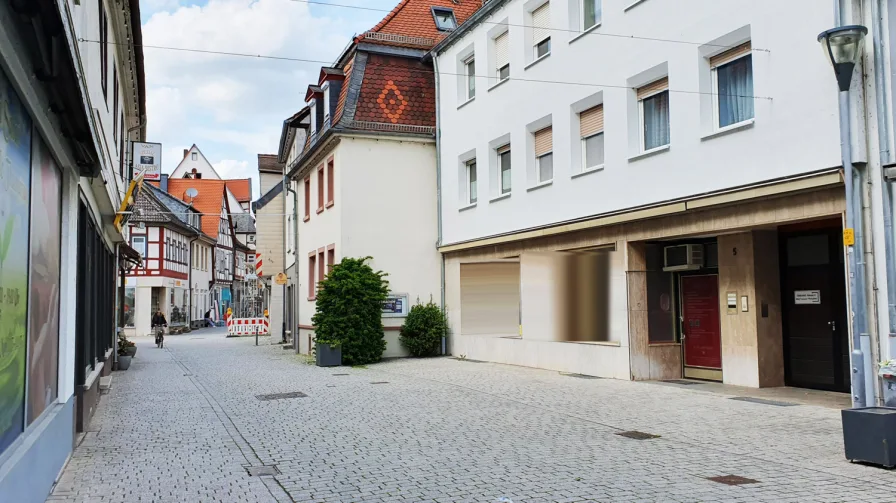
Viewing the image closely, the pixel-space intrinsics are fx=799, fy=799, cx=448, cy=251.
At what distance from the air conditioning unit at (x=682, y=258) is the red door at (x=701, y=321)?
1.05ft

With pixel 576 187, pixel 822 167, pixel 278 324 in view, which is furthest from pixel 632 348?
pixel 278 324

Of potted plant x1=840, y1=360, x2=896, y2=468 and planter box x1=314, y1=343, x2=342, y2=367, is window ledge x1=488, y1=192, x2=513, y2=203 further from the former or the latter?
potted plant x1=840, y1=360, x2=896, y2=468

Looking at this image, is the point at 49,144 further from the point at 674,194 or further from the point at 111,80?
the point at 674,194

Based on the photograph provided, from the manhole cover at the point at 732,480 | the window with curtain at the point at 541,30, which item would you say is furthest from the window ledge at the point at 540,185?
the manhole cover at the point at 732,480

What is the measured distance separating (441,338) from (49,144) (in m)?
16.4

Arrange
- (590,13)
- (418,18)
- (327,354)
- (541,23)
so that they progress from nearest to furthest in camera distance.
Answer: (590,13)
(541,23)
(327,354)
(418,18)

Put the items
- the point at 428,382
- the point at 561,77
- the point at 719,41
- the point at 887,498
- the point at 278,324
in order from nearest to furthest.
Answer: the point at 887,498 → the point at 719,41 → the point at 428,382 → the point at 561,77 → the point at 278,324

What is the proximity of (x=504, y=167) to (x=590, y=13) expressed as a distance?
489 centimetres

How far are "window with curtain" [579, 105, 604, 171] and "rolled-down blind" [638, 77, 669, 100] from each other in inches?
44.2

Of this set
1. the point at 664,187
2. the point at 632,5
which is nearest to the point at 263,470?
the point at 664,187

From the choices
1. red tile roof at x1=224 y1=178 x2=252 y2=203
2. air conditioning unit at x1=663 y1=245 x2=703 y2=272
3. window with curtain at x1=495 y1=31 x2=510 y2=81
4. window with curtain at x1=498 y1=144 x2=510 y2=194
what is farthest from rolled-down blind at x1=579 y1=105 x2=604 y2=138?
red tile roof at x1=224 y1=178 x2=252 y2=203

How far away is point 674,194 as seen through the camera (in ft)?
44.0

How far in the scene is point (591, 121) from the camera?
16062mm

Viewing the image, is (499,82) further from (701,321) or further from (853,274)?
(853,274)
